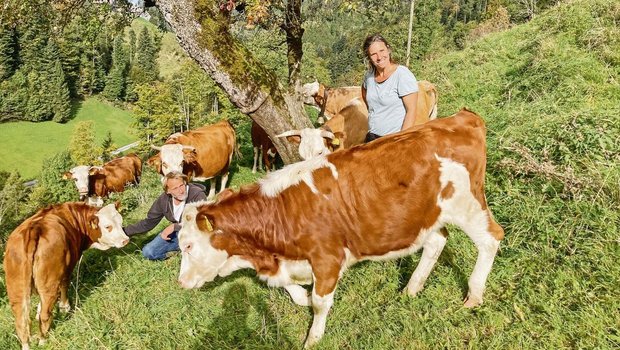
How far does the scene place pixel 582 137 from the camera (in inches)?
183

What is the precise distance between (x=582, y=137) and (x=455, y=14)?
12568 centimetres

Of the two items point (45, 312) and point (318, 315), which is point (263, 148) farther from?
point (318, 315)

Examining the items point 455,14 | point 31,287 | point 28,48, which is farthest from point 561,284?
point 455,14

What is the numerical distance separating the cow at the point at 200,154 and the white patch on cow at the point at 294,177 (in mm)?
4845

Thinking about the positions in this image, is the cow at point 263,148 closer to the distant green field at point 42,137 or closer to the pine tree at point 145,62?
the distant green field at point 42,137

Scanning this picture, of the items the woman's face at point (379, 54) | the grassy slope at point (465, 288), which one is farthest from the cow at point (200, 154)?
the woman's face at point (379, 54)

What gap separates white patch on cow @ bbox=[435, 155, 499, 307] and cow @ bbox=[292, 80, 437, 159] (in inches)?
124

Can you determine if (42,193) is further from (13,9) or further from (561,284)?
(561,284)

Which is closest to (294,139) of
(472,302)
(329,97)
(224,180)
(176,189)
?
(176,189)

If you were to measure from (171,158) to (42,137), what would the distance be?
238ft

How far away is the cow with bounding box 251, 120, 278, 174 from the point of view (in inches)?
395

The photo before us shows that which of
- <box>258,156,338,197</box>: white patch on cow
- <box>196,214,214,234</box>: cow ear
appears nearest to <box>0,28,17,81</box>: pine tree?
<box>196,214,214,234</box>: cow ear

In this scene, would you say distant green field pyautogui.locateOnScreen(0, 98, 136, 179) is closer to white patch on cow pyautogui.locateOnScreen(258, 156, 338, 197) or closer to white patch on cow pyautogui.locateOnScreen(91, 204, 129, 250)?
white patch on cow pyautogui.locateOnScreen(91, 204, 129, 250)

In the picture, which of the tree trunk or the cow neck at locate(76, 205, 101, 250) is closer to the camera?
the cow neck at locate(76, 205, 101, 250)
